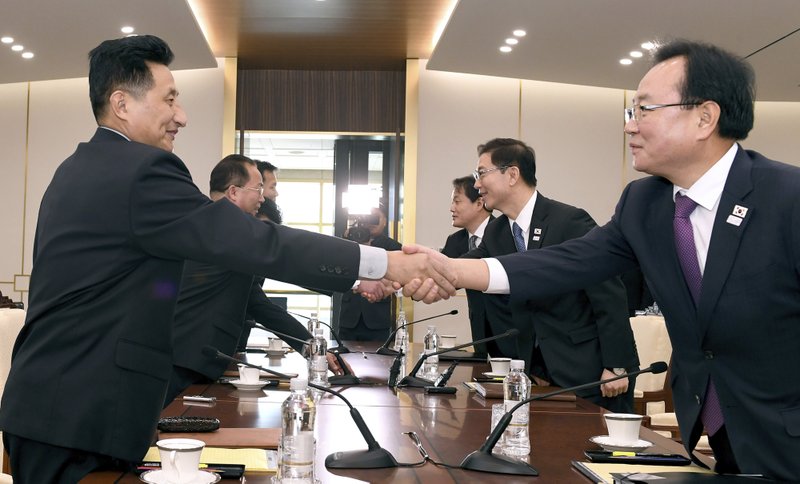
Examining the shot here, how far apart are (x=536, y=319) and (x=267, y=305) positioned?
1305 millimetres

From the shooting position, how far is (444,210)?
28.7 feet

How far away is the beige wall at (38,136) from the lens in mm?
8797

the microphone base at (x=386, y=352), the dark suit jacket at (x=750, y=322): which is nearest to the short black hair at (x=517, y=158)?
the microphone base at (x=386, y=352)

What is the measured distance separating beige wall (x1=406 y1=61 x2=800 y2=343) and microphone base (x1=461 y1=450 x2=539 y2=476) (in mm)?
6890

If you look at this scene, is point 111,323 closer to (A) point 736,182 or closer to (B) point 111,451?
(B) point 111,451

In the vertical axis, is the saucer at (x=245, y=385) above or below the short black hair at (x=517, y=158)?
below

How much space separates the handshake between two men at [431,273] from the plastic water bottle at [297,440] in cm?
85

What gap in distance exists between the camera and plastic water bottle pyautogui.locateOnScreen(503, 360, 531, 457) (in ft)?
6.75

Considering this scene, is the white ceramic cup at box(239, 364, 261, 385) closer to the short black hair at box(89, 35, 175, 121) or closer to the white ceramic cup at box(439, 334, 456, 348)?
the short black hair at box(89, 35, 175, 121)

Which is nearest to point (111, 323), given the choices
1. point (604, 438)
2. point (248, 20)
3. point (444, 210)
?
point (604, 438)

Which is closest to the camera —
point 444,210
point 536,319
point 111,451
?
point 111,451

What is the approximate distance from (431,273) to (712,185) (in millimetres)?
980

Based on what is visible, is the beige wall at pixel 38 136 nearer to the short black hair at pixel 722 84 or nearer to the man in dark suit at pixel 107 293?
the man in dark suit at pixel 107 293

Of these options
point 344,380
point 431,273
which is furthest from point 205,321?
point 431,273
